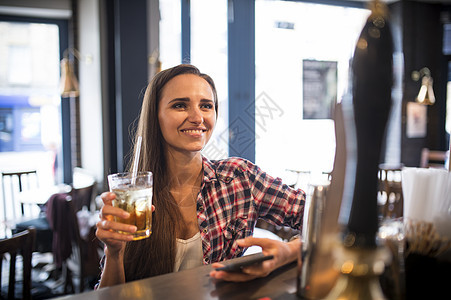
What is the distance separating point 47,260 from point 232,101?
276 cm

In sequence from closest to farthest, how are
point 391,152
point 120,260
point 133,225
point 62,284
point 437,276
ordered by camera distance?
1. point 437,276
2. point 133,225
3. point 120,260
4. point 62,284
5. point 391,152

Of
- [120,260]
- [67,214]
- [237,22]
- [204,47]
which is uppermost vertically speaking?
[237,22]

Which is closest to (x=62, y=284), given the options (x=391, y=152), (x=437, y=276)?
(x=437, y=276)

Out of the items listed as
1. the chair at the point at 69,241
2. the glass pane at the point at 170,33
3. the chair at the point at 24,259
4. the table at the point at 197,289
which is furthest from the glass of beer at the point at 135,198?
the glass pane at the point at 170,33

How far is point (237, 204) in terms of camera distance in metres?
1.49

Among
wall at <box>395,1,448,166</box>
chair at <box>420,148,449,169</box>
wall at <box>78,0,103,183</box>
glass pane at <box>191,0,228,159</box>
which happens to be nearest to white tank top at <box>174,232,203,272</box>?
glass pane at <box>191,0,228,159</box>

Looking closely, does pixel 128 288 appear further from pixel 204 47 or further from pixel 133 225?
pixel 204 47

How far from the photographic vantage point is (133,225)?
92 centimetres

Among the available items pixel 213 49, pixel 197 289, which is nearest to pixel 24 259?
pixel 197 289

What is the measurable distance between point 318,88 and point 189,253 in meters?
4.52

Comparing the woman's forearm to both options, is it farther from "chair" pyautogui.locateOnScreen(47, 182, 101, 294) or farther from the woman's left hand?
"chair" pyautogui.locateOnScreen(47, 182, 101, 294)

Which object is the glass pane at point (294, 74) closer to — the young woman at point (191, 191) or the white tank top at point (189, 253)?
the young woman at point (191, 191)

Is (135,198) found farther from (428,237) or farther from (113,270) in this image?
(428,237)

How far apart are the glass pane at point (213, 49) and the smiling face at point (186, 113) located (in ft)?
8.93
